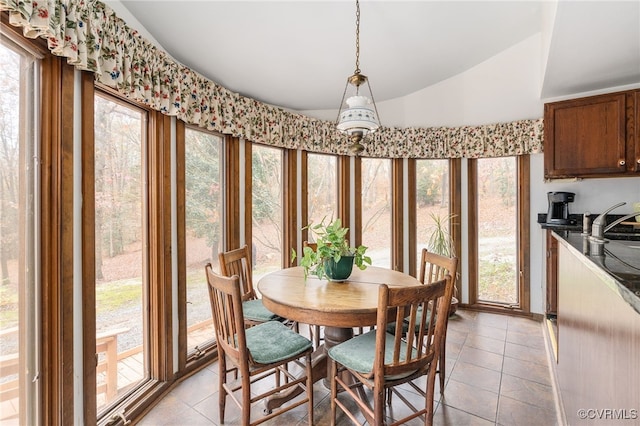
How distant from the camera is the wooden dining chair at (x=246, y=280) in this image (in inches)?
86.6

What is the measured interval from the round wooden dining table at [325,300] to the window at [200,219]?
77cm

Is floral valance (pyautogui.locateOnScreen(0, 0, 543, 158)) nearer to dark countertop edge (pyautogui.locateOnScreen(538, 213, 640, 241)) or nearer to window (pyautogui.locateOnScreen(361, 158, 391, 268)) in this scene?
window (pyautogui.locateOnScreen(361, 158, 391, 268))

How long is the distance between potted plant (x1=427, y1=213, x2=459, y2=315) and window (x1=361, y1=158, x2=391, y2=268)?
577mm

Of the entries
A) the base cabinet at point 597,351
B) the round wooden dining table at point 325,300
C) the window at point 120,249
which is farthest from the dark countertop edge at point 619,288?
the window at point 120,249

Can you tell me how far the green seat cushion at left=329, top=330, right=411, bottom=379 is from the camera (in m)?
1.57

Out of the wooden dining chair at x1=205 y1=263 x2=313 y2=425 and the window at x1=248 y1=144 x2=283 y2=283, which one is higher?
the window at x1=248 y1=144 x2=283 y2=283

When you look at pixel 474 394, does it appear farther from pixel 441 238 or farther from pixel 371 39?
pixel 371 39

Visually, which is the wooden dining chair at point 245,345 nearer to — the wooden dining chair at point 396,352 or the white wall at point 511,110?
the wooden dining chair at point 396,352

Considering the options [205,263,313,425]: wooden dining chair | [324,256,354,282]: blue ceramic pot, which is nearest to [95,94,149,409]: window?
[205,263,313,425]: wooden dining chair

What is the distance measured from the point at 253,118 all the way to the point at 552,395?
10.8 feet

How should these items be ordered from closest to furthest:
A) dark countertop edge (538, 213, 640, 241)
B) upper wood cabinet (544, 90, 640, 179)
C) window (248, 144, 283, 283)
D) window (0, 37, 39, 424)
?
1. window (0, 37, 39, 424)
2. dark countertop edge (538, 213, 640, 241)
3. upper wood cabinet (544, 90, 640, 179)
4. window (248, 144, 283, 283)

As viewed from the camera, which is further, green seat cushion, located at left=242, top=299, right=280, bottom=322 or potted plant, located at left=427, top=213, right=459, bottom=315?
potted plant, located at left=427, top=213, right=459, bottom=315


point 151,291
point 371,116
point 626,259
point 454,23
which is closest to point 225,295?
point 151,291

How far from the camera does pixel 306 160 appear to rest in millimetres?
3623
